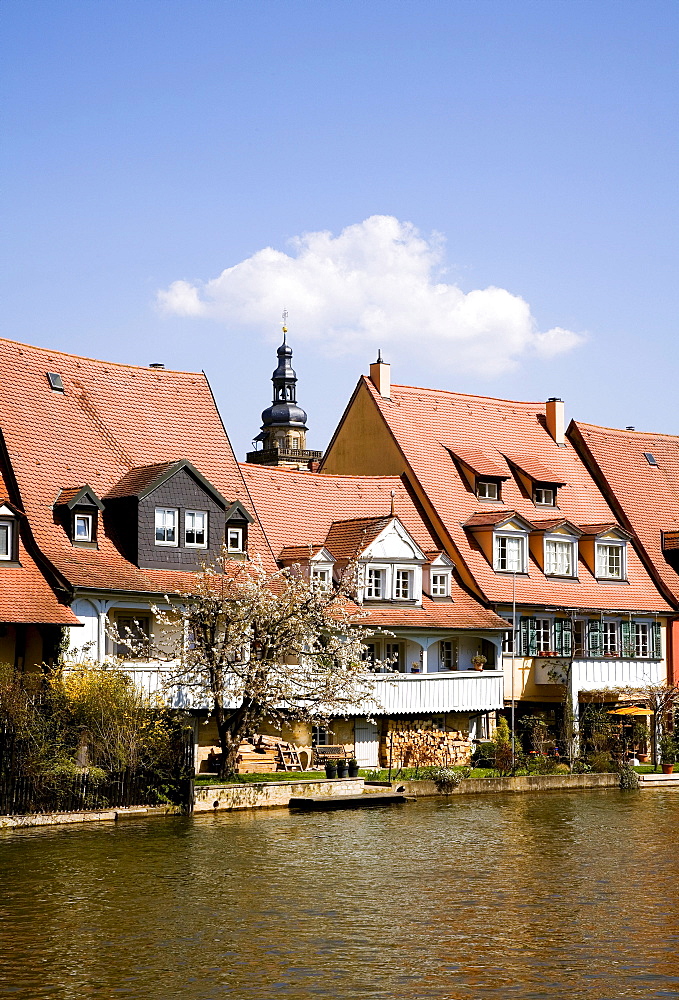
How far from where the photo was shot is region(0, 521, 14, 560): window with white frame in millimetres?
43250

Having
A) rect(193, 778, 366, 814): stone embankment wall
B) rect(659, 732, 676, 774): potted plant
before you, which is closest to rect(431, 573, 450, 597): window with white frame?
rect(659, 732, 676, 774): potted plant

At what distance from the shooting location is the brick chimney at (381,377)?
6056 centimetres

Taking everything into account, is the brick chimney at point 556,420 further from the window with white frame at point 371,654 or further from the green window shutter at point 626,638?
the window with white frame at point 371,654

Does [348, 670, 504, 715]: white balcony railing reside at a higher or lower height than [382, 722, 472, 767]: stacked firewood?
higher

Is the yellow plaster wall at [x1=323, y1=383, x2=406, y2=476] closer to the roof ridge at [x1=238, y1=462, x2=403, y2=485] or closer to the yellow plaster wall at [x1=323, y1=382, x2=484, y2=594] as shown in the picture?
the yellow plaster wall at [x1=323, y1=382, x2=484, y2=594]

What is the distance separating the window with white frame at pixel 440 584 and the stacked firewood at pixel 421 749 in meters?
5.44

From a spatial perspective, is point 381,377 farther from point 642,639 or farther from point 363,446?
point 642,639

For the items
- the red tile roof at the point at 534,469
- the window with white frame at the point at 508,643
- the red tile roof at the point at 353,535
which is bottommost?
the window with white frame at the point at 508,643

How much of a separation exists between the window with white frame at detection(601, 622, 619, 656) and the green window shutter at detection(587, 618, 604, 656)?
15.7 inches

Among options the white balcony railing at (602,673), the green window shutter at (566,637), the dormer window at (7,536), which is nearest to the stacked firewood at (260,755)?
the dormer window at (7,536)

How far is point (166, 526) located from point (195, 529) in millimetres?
1284

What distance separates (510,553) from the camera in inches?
2237

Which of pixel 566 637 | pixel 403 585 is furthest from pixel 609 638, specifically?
pixel 403 585

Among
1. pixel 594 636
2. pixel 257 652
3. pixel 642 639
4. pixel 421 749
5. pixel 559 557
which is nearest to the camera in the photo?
A: pixel 257 652
